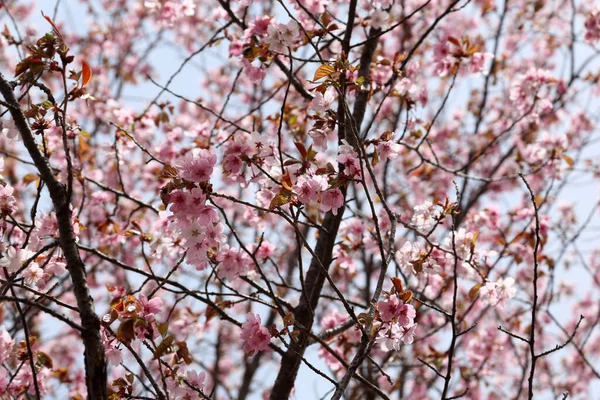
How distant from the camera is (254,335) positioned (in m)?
2.23

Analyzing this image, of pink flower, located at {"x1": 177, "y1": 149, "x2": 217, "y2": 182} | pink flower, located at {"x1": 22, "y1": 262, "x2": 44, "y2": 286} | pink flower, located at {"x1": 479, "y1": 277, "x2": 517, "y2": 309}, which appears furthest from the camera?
pink flower, located at {"x1": 479, "y1": 277, "x2": 517, "y2": 309}

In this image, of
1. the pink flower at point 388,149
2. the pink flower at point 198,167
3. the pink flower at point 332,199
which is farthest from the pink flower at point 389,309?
the pink flower at point 198,167

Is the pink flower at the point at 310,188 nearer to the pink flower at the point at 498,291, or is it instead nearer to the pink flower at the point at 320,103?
the pink flower at the point at 320,103

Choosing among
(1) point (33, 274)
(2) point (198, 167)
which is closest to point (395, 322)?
(2) point (198, 167)

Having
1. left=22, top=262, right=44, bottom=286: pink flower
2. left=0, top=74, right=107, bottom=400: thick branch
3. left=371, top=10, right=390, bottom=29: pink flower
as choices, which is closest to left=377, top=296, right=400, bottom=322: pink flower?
left=0, top=74, right=107, bottom=400: thick branch

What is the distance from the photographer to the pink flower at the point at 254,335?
7.29 ft

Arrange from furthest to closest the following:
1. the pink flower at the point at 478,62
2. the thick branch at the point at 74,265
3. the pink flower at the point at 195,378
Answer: the pink flower at the point at 478,62
the pink flower at the point at 195,378
the thick branch at the point at 74,265

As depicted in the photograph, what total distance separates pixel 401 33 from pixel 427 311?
2842 millimetres

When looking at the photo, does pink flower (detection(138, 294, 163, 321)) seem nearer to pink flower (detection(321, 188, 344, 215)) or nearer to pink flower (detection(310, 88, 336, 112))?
pink flower (detection(321, 188, 344, 215))

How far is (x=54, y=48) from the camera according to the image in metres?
1.91

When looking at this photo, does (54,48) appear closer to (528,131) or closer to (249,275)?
(249,275)

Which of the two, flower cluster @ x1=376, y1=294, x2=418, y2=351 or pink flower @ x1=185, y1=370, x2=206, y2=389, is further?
pink flower @ x1=185, y1=370, x2=206, y2=389

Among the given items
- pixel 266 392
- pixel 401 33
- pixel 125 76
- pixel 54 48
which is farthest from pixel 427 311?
pixel 125 76

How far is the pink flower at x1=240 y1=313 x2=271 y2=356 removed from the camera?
2.22 metres
